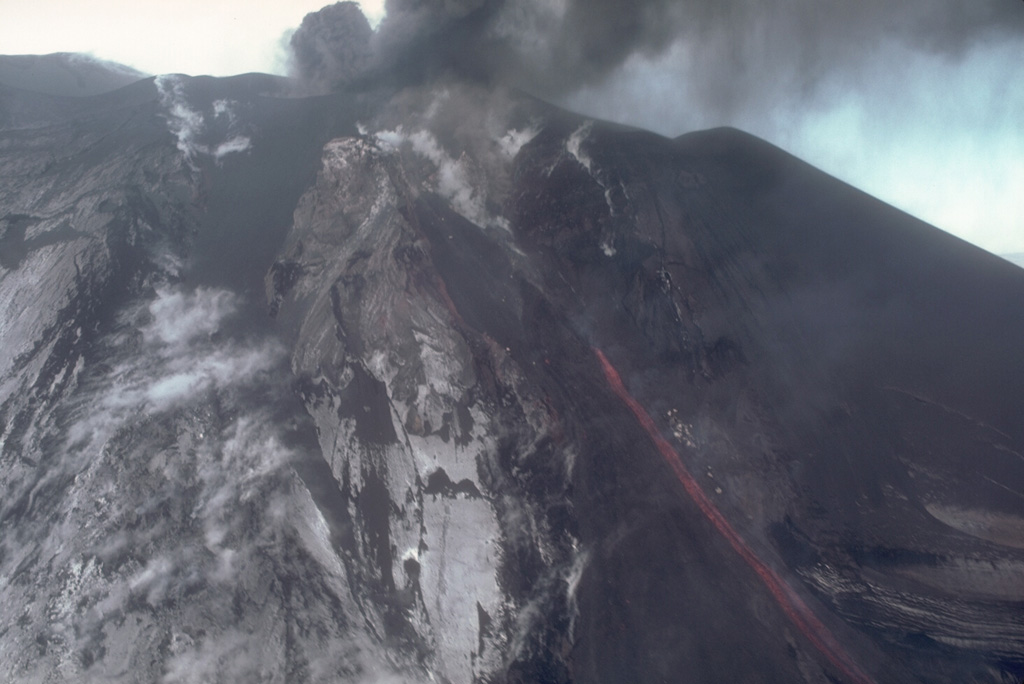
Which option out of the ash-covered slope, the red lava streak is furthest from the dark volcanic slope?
the red lava streak

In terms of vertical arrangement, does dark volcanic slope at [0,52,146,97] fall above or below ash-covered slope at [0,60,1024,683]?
above

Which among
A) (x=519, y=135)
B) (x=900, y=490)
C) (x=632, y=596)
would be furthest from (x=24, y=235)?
(x=900, y=490)

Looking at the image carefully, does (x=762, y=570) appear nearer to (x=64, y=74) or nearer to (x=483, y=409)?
(x=483, y=409)

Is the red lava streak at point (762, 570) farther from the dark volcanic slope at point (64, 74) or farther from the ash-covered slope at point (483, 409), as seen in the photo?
the dark volcanic slope at point (64, 74)

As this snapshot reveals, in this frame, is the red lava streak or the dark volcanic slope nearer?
the red lava streak

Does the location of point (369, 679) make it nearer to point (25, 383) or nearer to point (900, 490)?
point (25, 383)

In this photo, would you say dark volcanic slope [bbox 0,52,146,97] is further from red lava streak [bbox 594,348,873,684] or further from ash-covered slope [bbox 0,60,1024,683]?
red lava streak [bbox 594,348,873,684]

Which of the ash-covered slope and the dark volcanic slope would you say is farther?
the dark volcanic slope
